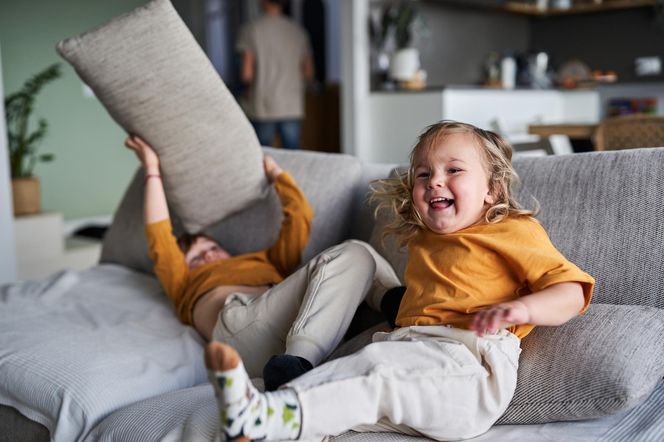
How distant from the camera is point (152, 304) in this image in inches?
82.1

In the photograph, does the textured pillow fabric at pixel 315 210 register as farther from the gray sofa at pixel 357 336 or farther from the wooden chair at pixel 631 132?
the wooden chair at pixel 631 132

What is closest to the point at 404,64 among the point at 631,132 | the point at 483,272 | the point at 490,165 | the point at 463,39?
the point at 463,39

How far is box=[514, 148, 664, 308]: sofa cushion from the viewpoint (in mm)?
1425

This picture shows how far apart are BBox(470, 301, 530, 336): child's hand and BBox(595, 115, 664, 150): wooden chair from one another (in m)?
1.90

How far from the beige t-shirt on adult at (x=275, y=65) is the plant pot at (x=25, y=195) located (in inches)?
66.9

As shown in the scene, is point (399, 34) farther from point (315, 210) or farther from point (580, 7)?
point (315, 210)

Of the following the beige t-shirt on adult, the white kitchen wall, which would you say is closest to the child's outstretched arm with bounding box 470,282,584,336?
the white kitchen wall

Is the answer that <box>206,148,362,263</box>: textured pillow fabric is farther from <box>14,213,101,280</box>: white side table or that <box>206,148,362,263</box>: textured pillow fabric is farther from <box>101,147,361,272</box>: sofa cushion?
<box>14,213,101,280</box>: white side table

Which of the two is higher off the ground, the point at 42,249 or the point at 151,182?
the point at 151,182

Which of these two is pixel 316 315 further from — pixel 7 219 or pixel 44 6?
pixel 44 6

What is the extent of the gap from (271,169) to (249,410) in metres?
1.11

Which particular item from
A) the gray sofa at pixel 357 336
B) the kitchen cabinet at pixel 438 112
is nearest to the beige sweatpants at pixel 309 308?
the gray sofa at pixel 357 336

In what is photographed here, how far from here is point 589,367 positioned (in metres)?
1.22

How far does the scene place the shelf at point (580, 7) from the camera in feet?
18.8
